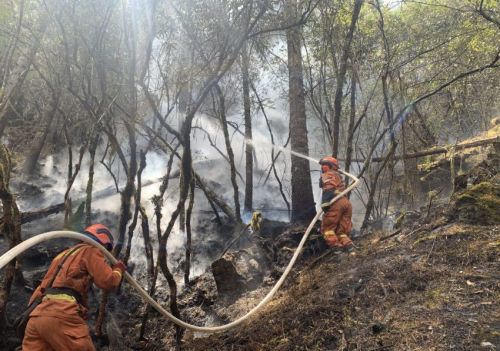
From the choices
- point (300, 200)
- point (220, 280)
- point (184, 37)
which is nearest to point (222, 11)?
point (184, 37)

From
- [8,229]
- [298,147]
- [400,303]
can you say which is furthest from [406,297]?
[298,147]

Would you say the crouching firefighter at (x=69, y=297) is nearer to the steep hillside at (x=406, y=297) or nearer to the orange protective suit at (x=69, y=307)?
the orange protective suit at (x=69, y=307)

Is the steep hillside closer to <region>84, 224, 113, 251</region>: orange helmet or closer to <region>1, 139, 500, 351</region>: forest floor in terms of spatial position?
<region>1, 139, 500, 351</region>: forest floor

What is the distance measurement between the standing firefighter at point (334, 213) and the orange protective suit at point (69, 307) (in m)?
3.90

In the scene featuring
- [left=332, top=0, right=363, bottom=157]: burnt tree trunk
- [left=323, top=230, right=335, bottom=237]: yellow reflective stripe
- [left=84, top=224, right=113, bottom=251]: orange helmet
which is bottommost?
[left=323, top=230, right=335, bottom=237]: yellow reflective stripe

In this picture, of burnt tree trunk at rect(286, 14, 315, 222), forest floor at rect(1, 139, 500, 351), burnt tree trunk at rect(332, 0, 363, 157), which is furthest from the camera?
burnt tree trunk at rect(286, 14, 315, 222)

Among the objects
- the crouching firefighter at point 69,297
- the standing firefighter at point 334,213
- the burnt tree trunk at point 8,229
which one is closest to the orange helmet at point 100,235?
the crouching firefighter at point 69,297

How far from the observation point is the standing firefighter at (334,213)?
700 cm

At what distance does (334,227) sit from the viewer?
23.7ft

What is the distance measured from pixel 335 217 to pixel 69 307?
4.63 m

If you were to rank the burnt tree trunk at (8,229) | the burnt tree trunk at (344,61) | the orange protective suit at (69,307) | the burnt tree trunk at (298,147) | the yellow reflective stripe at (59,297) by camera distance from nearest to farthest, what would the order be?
the orange protective suit at (69,307), the yellow reflective stripe at (59,297), the burnt tree trunk at (8,229), the burnt tree trunk at (344,61), the burnt tree trunk at (298,147)

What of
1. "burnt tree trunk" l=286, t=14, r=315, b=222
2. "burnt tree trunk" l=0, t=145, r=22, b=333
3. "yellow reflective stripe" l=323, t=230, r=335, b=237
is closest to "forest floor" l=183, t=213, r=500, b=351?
"yellow reflective stripe" l=323, t=230, r=335, b=237

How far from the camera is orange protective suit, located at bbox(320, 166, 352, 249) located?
7023mm

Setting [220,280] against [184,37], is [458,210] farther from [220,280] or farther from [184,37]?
[184,37]
